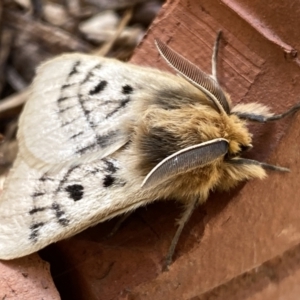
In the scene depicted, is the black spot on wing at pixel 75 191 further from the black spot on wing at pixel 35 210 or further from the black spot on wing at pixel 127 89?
the black spot on wing at pixel 127 89

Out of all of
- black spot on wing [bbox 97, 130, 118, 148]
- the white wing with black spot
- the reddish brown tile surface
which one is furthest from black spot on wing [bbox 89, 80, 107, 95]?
the reddish brown tile surface

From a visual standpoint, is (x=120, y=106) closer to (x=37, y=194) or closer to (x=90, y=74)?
(x=90, y=74)

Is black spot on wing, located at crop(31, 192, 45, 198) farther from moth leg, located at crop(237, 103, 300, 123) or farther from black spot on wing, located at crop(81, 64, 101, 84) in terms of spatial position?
moth leg, located at crop(237, 103, 300, 123)

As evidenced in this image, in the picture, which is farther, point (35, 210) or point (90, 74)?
point (90, 74)

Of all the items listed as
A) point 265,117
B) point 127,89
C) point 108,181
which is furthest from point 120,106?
point 265,117

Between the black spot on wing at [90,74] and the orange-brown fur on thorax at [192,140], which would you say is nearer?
the orange-brown fur on thorax at [192,140]

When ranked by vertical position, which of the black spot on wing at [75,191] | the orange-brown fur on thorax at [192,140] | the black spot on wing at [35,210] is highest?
the orange-brown fur on thorax at [192,140]

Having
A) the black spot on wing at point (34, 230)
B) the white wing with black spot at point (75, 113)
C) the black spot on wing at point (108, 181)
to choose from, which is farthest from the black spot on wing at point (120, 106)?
the black spot on wing at point (34, 230)
